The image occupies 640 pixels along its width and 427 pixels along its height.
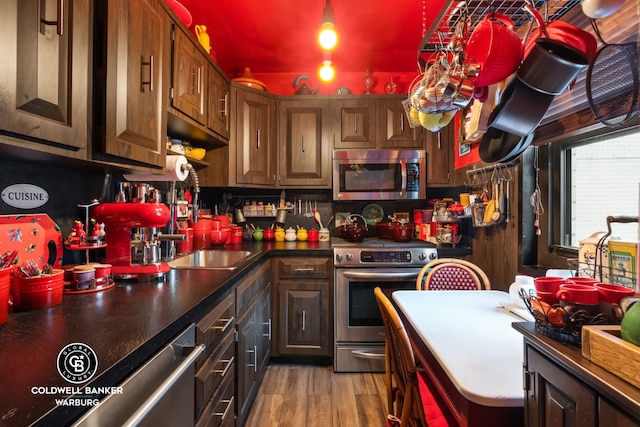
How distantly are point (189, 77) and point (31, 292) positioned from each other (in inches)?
53.8

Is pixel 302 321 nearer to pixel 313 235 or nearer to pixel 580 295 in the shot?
pixel 313 235

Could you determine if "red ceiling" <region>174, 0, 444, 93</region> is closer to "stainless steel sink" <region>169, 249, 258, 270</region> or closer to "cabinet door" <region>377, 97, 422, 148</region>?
"cabinet door" <region>377, 97, 422, 148</region>

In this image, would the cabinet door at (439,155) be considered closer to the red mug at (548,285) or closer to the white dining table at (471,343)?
the white dining table at (471,343)

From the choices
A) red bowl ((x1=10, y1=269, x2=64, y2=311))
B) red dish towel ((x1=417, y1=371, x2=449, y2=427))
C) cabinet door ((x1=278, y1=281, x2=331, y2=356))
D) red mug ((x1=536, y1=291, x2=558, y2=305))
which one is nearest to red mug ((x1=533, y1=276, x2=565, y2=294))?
red mug ((x1=536, y1=291, x2=558, y2=305))

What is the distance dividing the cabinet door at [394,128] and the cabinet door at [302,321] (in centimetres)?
A: 140

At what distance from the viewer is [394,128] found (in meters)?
2.69

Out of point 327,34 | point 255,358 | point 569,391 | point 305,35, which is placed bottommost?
point 255,358

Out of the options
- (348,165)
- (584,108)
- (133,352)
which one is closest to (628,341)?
(133,352)

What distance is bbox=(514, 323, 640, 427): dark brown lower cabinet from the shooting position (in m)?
0.46

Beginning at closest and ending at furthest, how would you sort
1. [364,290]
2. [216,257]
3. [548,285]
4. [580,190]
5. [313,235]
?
[548,285] < [580,190] < [216,257] < [364,290] < [313,235]

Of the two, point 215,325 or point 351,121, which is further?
point 351,121

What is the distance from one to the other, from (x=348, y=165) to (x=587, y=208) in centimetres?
164

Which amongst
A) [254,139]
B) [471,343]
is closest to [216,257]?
[254,139]

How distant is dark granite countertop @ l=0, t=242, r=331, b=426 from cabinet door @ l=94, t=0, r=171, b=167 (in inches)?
20.5
